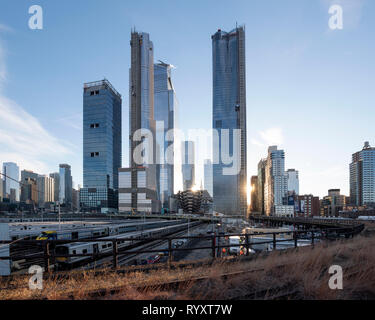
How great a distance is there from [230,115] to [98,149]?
110129 millimetres

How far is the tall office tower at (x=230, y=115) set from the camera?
16950cm

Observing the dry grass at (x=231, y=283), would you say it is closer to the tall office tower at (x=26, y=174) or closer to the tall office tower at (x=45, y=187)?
the tall office tower at (x=26, y=174)

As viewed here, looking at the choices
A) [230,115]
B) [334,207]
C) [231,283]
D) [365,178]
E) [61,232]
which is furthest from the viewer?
[230,115]

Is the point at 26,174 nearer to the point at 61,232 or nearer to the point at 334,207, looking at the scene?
the point at 61,232

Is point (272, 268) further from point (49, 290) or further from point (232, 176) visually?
point (232, 176)

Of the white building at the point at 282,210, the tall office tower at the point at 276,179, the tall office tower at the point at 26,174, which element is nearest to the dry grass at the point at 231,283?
the white building at the point at 282,210

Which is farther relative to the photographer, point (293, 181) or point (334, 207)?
→ point (293, 181)

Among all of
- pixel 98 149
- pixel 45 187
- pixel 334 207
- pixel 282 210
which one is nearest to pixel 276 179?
pixel 282 210

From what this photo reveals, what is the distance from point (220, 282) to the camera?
5293mm

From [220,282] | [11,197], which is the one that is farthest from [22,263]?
[11,197]

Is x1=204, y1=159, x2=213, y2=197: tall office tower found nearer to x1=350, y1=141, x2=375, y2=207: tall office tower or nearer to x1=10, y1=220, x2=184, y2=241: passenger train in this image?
x1=350, y1=141, x2=375, y2=207: tall office tower

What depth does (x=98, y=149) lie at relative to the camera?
138500mm

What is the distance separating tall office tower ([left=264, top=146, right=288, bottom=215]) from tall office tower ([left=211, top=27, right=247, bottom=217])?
26.4 metres
